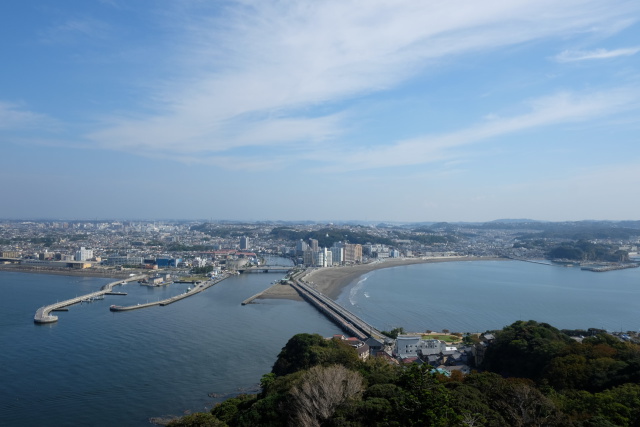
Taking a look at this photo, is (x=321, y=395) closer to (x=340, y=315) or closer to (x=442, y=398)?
(x=442, y=398)

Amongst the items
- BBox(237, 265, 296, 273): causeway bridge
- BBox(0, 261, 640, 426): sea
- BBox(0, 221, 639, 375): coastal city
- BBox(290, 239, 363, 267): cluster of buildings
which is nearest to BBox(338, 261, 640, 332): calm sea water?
BBox(0, 261, 640, 426): sea

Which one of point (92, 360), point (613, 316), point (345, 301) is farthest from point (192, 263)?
point (613, 316)

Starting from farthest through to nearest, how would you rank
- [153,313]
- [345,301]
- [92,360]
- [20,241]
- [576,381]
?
[20,241], [345,301], [153,313], [92,360], [576,381]

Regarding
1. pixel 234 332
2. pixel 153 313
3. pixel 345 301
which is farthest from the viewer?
pixel 345 301

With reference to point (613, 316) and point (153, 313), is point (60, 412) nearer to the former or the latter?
point (153, 313)

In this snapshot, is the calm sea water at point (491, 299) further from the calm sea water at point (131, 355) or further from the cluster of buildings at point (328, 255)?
the cluster of buildings at point (328, 255)

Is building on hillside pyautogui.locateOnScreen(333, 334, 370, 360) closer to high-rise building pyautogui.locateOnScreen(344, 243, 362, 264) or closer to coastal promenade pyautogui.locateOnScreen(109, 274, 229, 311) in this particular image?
coastal promenade pyautogui.locateOnScreen(109, 274, 229, 311)

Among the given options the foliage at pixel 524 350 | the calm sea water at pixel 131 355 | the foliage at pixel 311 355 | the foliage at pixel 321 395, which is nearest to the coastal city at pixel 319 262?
the foliage at pixel 524 350
